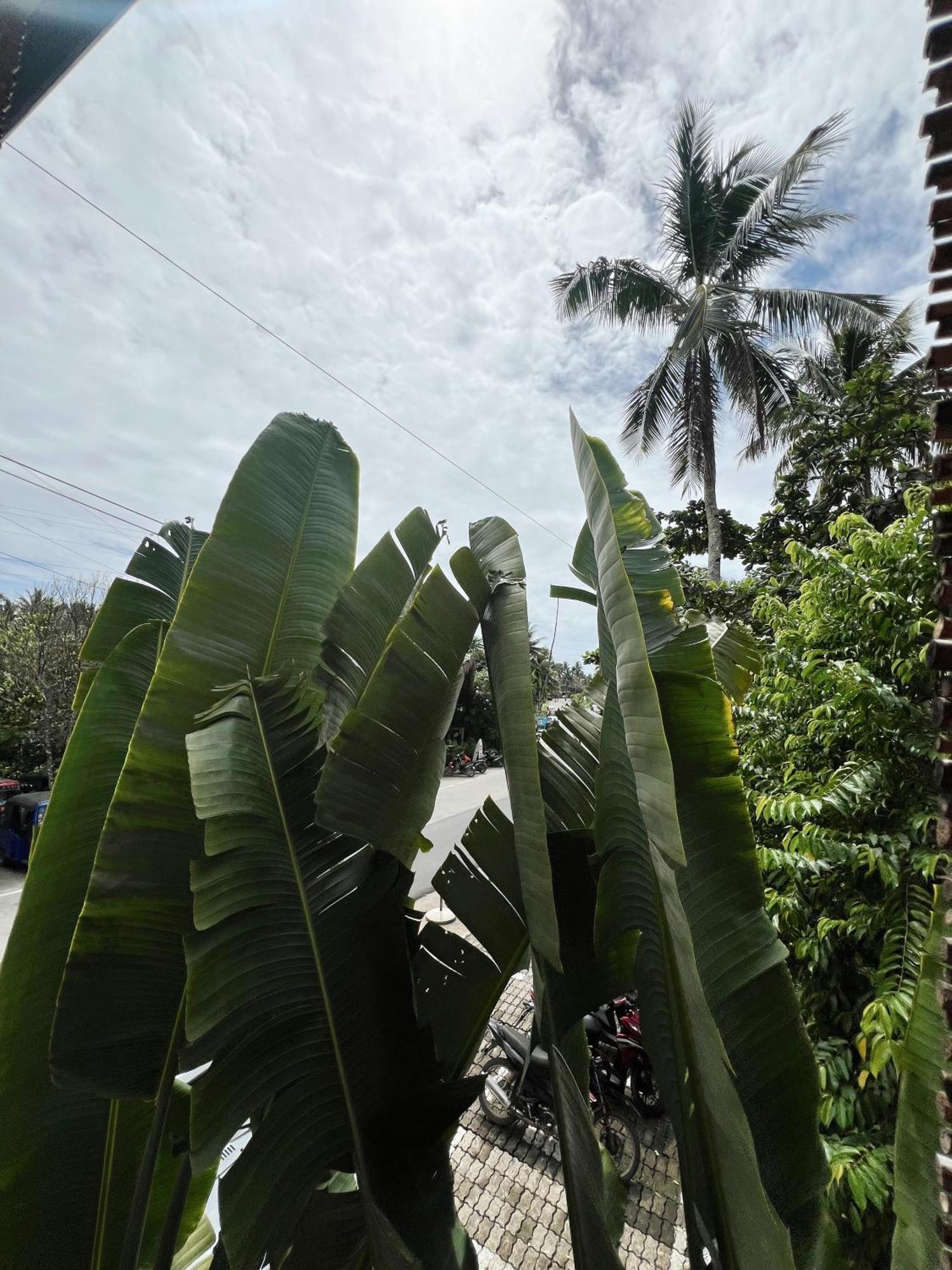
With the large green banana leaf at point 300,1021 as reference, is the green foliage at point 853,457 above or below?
above

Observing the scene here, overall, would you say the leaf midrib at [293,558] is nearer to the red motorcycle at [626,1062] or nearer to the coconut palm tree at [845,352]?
the red motorcycle at [626,1062]

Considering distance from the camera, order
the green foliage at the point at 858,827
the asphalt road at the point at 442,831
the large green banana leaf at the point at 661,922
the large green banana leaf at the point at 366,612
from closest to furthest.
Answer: the large green banana leaf at the point at 661,922, the large green banana leaf at the point at 366,612, the green foliage at the point at 858,827, the asphalt road at the point at 442,831

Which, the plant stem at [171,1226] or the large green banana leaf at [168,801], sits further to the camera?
the plant stem at [171,1226]

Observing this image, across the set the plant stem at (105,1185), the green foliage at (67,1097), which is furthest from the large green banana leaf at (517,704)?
the plant stem at (105,1185)

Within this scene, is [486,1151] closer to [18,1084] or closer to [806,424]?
[18,1084]

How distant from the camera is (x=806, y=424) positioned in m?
6.75

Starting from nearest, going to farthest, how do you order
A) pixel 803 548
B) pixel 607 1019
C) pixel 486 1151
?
pixel 803 548
pixel 486 1151
pixel 607 1019

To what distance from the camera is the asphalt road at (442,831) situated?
7211 mm

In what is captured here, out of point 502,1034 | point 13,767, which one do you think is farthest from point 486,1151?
point 13,767

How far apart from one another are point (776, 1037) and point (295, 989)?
91 centimetres

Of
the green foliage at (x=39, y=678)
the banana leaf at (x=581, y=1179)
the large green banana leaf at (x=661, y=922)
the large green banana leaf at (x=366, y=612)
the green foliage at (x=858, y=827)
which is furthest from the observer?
the green foliage at (x=39, y=678)

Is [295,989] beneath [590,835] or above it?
beneath

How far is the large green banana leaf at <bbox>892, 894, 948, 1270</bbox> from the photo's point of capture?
3.33ft

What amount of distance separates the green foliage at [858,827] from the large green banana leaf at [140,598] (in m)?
2.56
